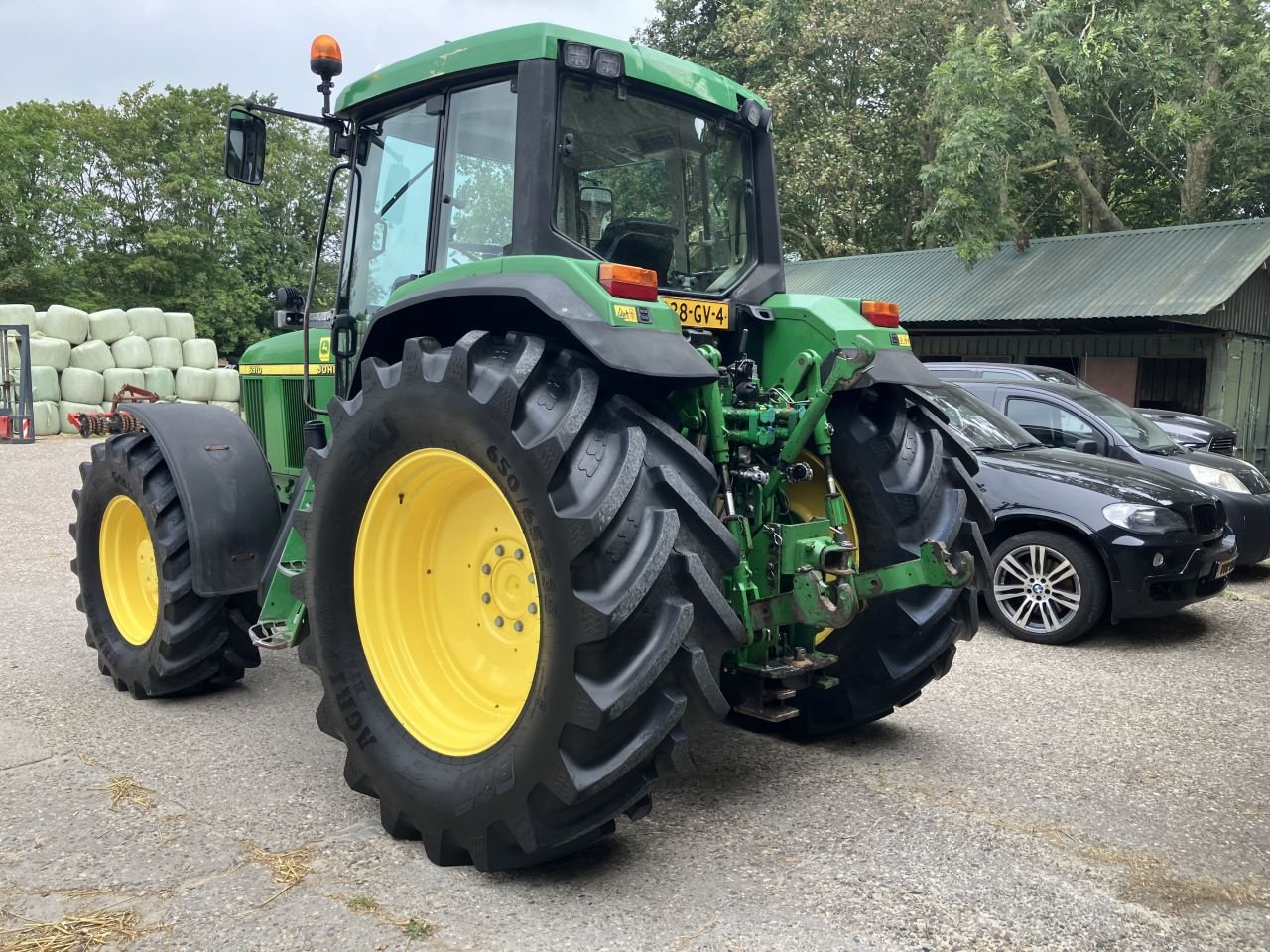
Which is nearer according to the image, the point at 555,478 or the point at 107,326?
the point at 555,478

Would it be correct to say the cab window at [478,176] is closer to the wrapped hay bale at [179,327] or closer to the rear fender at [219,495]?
the rear fender at [219,495]

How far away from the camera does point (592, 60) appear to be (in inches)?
Result: 136

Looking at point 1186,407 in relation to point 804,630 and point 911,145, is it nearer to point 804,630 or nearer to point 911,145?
point 911,145

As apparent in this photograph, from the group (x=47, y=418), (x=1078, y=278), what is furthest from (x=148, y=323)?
(x=1078, y=278)

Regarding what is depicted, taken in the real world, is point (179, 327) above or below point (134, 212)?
below

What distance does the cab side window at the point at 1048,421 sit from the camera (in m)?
8.18

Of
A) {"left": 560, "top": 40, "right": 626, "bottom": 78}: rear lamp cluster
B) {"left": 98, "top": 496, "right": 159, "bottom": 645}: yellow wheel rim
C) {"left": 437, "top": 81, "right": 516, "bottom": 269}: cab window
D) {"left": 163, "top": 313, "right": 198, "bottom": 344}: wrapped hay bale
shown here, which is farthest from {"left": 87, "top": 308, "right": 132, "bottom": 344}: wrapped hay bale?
{"left": 560, "top": 40, "right": 626, "bottom": 78}: rear lamp cluster

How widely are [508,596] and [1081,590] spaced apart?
442 cm

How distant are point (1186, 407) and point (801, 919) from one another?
16.3 metres

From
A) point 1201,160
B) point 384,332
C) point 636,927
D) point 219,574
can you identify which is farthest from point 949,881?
point 1201,160

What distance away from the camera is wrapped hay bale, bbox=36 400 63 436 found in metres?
19.9

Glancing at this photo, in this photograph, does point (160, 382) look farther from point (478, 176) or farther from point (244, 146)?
point (478, 176)

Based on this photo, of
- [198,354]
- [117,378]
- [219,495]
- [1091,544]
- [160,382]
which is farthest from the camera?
[198,354]

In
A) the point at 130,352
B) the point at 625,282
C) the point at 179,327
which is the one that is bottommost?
the point at 130,352
